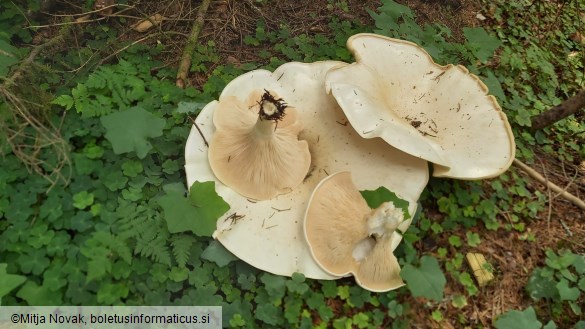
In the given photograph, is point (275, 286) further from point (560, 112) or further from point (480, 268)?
point (560, 112)

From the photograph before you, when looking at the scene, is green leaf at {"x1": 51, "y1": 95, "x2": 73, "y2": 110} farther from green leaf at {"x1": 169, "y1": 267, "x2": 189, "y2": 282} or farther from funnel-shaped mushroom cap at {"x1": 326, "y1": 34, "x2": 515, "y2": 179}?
funnel-shaped mushroom cap at {"x1": 326, "y1": 34, "x2": 515, "y2": 179}

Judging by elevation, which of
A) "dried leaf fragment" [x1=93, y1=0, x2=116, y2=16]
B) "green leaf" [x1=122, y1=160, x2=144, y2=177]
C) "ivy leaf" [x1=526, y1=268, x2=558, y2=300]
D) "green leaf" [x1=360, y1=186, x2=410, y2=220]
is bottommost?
"ivy leaf" [x1=526, y1=268, x2=558, y2=300]

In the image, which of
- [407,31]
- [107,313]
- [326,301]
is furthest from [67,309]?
[407,31]

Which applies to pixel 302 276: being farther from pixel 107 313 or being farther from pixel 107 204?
pixel 107 204

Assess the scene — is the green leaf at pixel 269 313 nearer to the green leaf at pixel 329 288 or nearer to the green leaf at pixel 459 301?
the green leaf at pixel 329 288

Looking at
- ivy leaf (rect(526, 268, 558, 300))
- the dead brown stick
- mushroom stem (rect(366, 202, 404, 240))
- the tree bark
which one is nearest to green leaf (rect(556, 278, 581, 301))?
ivy leaf (rect(526, 268, 558, 300))
